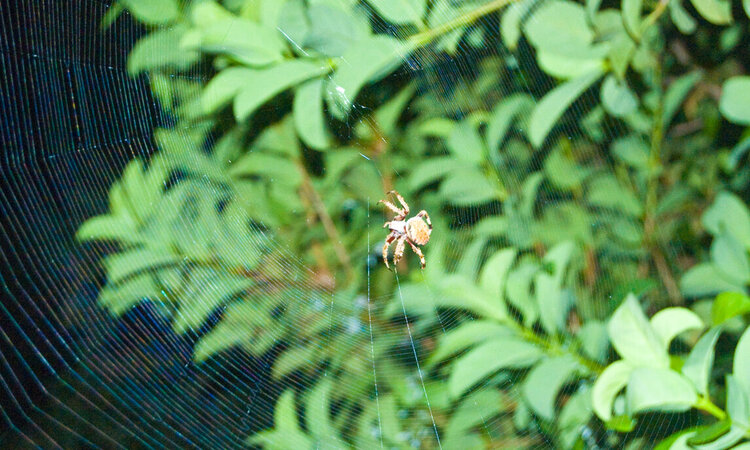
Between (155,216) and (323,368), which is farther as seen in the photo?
(323,368)

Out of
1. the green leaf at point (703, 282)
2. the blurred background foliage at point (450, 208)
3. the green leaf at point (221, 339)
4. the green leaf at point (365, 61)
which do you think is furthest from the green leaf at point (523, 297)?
the green leaf at point (221, 339)

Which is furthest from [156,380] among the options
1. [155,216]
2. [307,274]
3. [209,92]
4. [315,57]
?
[315,57]

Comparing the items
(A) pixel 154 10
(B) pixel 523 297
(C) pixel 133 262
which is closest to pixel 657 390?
(B) pixel 523 297

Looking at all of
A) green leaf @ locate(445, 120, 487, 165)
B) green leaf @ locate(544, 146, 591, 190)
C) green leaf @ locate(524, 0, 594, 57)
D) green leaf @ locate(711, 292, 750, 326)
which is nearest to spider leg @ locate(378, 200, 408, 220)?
green leaf @ locate(445, 120, 487, 165)

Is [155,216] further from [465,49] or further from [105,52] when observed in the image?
[465,49]

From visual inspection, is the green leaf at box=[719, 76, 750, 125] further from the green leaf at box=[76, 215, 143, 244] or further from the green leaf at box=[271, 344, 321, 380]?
the green leaf at box=[76, 215, 143, 244]

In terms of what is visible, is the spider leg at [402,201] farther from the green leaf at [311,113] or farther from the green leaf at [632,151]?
the green leaf at [632,151]

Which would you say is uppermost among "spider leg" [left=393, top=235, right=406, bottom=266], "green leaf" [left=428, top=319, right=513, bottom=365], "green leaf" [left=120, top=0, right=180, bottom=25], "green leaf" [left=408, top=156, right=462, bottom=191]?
"green leaf" [left=120, top=0, right=180, bottom=25]
